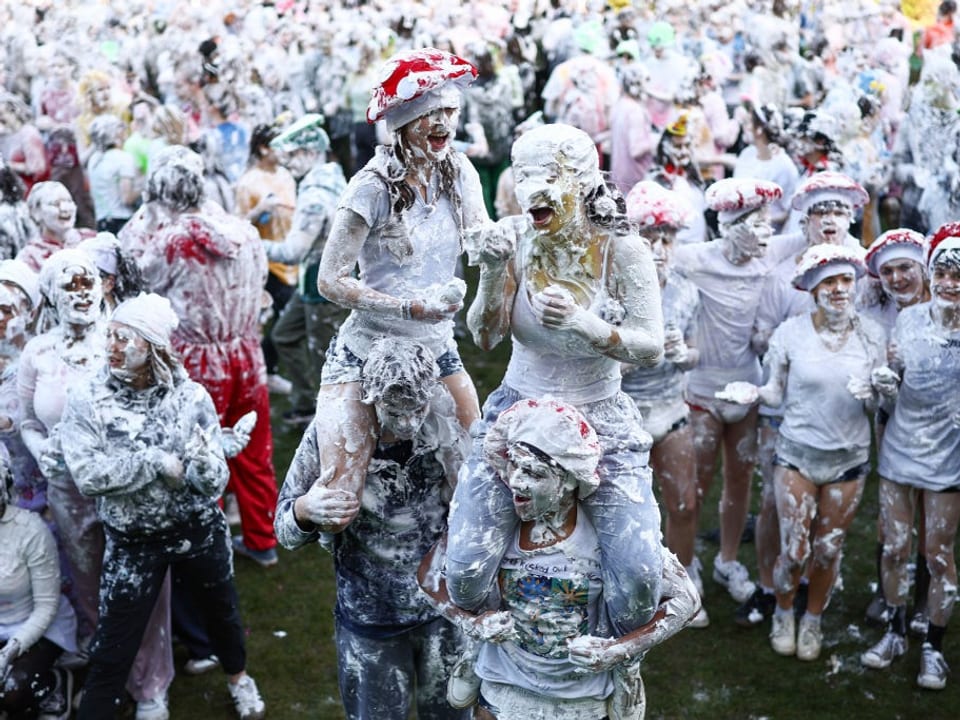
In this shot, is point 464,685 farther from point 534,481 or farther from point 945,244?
point 945,244

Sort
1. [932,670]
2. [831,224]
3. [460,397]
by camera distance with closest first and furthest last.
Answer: [460,397], [932,670], [831,224]

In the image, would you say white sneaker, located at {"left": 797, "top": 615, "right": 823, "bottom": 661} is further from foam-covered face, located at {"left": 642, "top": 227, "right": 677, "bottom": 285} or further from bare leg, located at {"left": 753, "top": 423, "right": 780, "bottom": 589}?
foam-covered face, located at {"left": 642, "top": 227, "right": 677, "bottom": 285}

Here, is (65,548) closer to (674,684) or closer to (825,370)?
(674,684)

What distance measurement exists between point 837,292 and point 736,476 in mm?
1334

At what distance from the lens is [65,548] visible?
5.38 metres

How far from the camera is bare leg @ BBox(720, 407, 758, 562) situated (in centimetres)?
624

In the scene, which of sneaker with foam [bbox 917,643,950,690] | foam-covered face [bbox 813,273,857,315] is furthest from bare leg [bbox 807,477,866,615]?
foam-covered face [bbox 813,273,857,315]

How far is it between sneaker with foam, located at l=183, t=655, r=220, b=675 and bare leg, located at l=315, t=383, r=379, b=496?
257cm

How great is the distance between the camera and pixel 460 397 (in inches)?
157

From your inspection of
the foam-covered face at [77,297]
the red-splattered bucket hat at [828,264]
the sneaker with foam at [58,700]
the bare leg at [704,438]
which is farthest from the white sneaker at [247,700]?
the red-splattered bucket hat at [828,264]

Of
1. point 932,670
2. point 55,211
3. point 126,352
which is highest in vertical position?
point 126,352

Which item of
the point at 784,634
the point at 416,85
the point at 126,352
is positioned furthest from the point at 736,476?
the point at 416,85

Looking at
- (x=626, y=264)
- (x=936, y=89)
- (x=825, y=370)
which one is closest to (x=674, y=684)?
(x=825, y=370)

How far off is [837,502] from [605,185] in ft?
9.71
